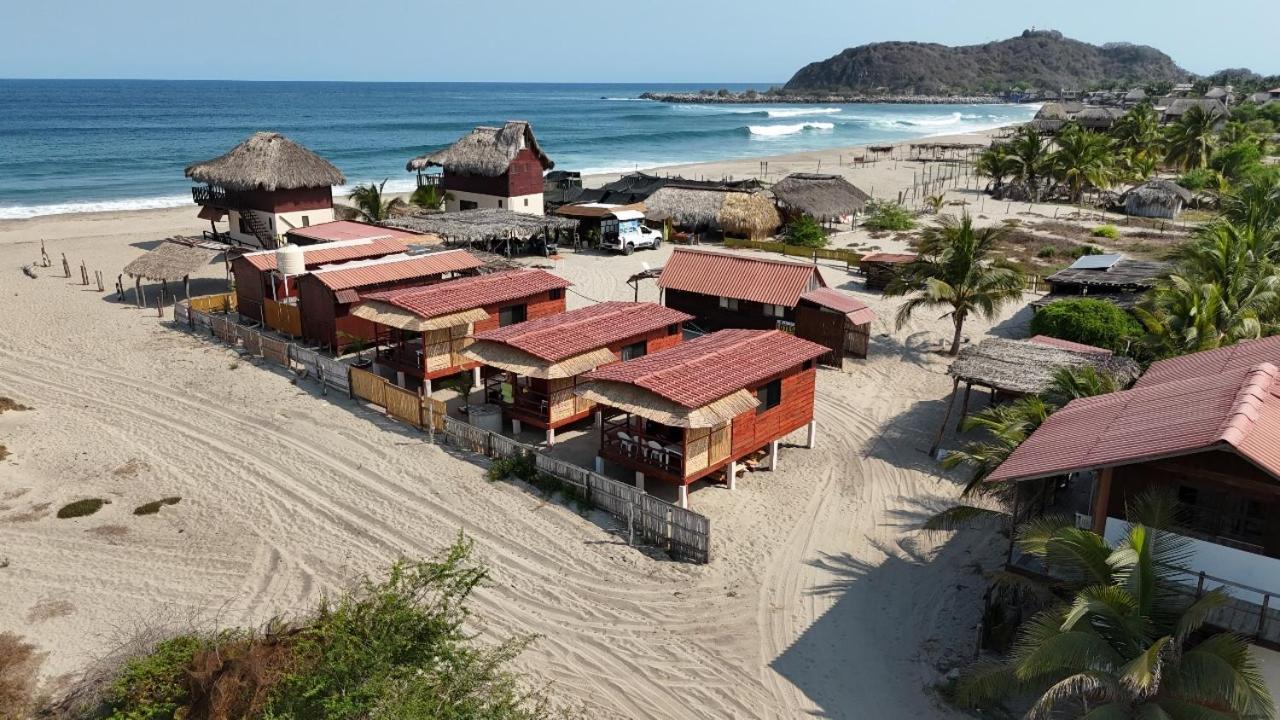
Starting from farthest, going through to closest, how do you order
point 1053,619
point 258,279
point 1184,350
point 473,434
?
point 258,279
point 473,434
point 1184,350
point 1053,619

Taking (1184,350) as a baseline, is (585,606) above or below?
below

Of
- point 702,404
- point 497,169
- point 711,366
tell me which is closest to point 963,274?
point 711,366

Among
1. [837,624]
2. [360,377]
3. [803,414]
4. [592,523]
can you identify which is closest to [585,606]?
[592,523]

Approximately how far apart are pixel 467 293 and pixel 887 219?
2747cm

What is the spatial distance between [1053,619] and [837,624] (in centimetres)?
387

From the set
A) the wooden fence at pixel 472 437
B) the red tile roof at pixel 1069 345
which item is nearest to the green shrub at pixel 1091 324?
the red tile roof at pixel 1069 345

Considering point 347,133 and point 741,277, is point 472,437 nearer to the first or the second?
point 741,277

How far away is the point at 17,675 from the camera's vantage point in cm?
1146

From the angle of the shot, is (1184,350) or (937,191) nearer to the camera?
(1184,350)

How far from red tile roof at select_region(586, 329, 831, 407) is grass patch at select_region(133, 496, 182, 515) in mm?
8038

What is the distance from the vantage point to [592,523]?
1533cm

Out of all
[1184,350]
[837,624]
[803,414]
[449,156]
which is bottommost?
[837,624]

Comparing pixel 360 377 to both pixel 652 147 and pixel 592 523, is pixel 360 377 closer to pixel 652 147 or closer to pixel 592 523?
pixel 592 523

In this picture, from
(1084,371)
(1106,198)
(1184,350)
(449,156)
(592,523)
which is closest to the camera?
(1084,371)
